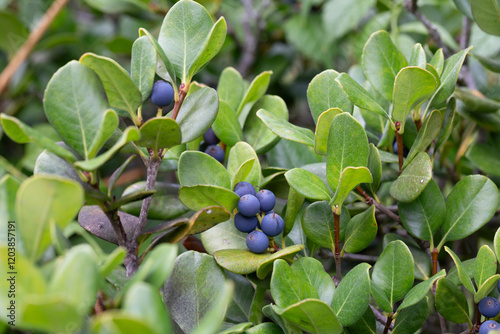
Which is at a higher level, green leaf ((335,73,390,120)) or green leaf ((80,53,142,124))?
green leaf ((80,53,142,124))

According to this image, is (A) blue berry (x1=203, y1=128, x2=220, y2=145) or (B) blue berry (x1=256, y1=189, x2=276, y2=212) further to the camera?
(A) blue berry (x1=203, y1=128, x2=220, y2=145)

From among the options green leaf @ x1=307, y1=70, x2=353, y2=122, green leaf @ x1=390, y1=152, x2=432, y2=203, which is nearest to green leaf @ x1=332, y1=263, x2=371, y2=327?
green leaf @ x1=390, y1=152, x2=432, y2=203

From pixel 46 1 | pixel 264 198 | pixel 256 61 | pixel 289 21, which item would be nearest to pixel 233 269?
pixel 264 198

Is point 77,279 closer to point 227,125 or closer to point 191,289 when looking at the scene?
point 191,289

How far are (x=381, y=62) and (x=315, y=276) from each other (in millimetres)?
Result: 351

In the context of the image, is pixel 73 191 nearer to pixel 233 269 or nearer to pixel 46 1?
pixel 233 269

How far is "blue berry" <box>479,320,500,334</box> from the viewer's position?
1.95ft

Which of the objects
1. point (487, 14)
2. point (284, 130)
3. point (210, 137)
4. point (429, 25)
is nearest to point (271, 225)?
point (284, 130)

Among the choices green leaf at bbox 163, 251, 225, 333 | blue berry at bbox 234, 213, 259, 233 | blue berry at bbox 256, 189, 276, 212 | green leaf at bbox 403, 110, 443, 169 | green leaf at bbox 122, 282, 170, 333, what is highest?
green leaf at bbox 122, 282, 170, 333

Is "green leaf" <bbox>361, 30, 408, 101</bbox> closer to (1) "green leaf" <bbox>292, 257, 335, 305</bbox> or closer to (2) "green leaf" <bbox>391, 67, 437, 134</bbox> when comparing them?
(2) "green leaf" <bbox>391, 67, 437, 134</bbox>

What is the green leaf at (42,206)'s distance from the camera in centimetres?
42

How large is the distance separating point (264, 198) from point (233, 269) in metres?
0.11

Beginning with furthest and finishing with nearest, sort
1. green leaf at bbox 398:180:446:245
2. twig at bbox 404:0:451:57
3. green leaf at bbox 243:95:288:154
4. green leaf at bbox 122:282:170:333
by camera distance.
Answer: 1. twig at bbox 404:0:451:57
2. green leaf at bbox 243:95:288:154
3. green leaf at bbox 398:180:446:245
4. green leaf at bbox 122:282:170:333

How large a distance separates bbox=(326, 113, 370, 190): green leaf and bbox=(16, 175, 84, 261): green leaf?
12.6 inches
